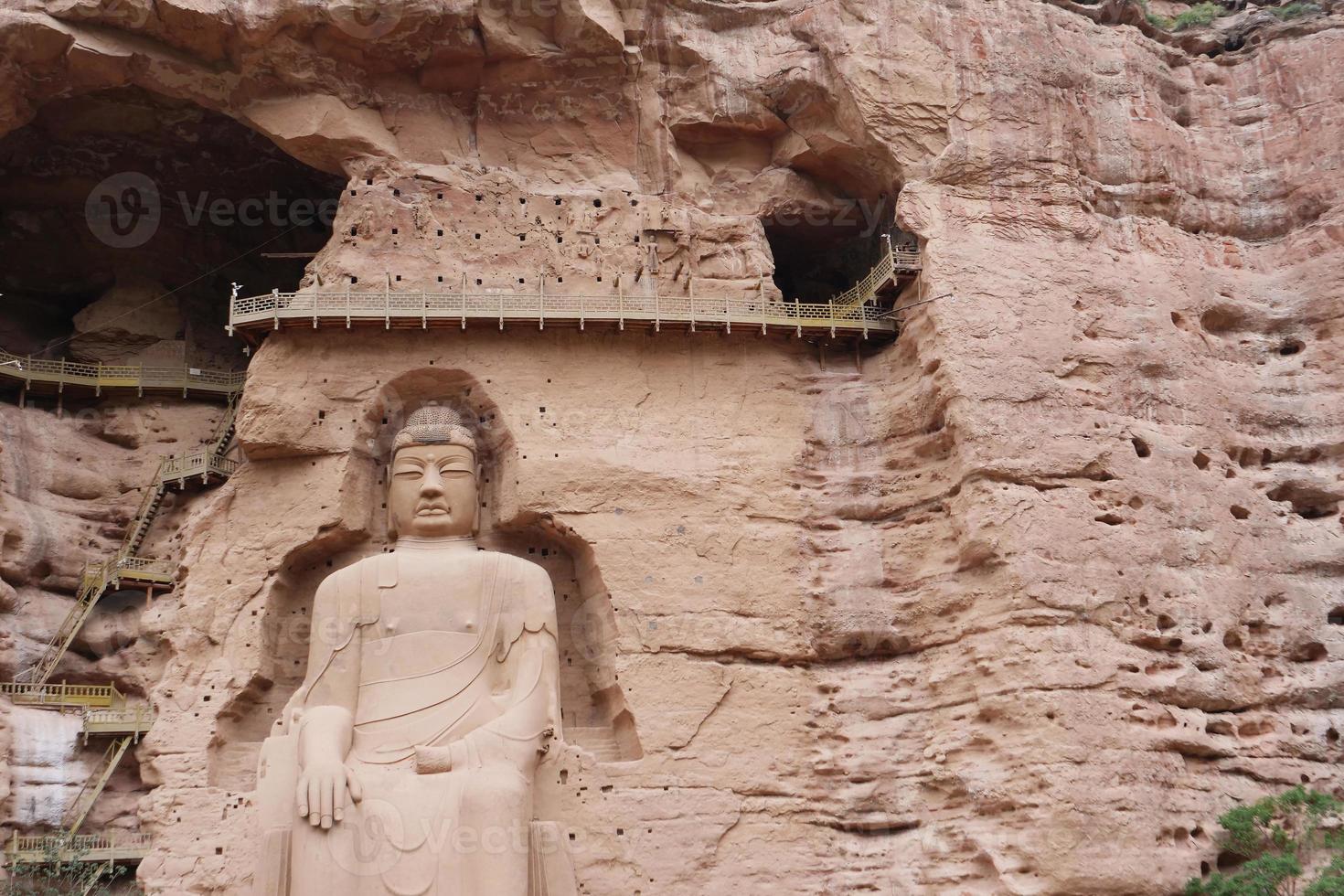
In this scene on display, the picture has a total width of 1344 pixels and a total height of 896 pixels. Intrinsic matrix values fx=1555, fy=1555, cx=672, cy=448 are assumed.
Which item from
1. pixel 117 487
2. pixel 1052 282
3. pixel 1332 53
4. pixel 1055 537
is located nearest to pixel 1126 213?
pixel 1052 282

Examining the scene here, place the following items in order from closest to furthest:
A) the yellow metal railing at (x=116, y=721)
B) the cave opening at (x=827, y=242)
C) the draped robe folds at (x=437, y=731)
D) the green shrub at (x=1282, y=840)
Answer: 1. the draped robe folds at (x=437, y=731)
2. the green shrub at (x=1282, y=840)
3. the yellow metal railing at (x=116, y=721)
4. the cave opening at (x=827, y=242)

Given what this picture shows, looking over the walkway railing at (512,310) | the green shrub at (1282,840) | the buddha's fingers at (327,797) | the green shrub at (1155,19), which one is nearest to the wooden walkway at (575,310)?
the walkway railing at (512,310)

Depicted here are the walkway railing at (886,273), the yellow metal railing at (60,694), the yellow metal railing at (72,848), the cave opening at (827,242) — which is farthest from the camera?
the cave opening at (827,242)

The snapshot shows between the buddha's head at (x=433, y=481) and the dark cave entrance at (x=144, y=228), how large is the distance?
13.6 ft

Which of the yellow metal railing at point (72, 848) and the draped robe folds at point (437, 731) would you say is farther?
the yellow metal railing at point (72, 848)

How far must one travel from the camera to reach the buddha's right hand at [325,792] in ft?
35.4

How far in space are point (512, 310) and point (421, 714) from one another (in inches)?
163

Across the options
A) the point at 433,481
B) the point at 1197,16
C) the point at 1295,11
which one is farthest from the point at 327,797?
the point at 1295,11

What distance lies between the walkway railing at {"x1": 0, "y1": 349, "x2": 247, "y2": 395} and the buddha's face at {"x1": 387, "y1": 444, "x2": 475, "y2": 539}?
4.17 m

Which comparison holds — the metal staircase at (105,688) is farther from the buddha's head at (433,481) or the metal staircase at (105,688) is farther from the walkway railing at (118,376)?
the buddha's head at (433,481)

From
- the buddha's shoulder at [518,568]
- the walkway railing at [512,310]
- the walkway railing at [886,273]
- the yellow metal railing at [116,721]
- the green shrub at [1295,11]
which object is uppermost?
the green shrub at [1295,11]

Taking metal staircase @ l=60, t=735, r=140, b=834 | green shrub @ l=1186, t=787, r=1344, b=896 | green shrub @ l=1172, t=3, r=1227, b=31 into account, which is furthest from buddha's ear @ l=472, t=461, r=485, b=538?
green shrub @ l=1172, t=3, r=1227, b=31

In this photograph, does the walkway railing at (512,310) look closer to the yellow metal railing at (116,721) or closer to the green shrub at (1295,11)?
the yellow metal railing at (116,721)

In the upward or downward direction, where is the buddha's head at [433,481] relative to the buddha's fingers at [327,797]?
upward
